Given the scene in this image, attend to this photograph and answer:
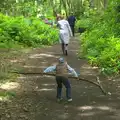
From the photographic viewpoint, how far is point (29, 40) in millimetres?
20984

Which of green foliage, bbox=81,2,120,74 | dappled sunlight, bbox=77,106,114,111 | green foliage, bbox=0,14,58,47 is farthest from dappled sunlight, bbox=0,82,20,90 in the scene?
green foliage, bbox=0,14,58,47

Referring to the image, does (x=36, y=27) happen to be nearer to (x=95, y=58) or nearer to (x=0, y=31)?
(x=0, y=31)

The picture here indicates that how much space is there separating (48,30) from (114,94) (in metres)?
16.8

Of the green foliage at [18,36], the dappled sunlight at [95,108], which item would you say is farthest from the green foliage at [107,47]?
the green foliage at [18,36]

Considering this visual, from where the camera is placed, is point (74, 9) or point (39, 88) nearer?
point (39, 88)

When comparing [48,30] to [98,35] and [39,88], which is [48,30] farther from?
[39,88]

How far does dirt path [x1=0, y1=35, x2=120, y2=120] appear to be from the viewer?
25.3 ft

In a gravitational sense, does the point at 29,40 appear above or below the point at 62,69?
below

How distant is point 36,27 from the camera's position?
2650cm

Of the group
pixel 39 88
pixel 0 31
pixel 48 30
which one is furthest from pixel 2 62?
pixel 48 30

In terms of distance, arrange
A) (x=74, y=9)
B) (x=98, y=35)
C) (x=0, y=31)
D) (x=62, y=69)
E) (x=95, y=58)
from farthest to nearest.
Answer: (x=74, y=9) → (x=0, y=31) → (x=98, y=35) → (x=95, y=58) → (x=62, y=69)

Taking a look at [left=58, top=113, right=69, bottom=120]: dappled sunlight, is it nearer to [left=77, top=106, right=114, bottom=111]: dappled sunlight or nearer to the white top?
[left=77, top=106, right=114, bottom=111]: dappled sunlight

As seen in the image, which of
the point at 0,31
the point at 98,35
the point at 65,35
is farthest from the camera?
the point at 0,31

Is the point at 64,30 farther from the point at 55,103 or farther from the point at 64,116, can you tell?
the point at 64,116
